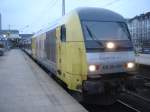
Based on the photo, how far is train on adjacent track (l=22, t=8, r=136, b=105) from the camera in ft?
33.7

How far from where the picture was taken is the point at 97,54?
10.4m

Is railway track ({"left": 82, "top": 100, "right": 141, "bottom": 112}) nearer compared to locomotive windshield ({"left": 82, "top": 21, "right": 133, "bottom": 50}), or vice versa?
locomotive windshield ({"left": 82, "top": 21, "right": 133, "bottom": 50})

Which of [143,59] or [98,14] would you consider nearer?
[98,14]

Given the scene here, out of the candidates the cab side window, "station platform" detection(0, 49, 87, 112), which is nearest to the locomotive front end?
"station platform" detection(0, 49, 87, 112)

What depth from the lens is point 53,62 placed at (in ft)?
49.3

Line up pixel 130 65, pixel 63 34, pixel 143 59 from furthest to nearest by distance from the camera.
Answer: pixel 143 59 → pixel 63 34 → pixel 130 65

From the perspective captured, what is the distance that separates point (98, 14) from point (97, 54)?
1.63 metres

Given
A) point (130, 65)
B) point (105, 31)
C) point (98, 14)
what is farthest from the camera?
point (98, 14)

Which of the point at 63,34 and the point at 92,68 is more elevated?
the point at 63,34

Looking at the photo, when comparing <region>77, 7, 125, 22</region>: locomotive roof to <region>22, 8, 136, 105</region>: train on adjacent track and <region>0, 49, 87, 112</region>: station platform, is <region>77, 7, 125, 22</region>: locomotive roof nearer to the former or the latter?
<region>22, 8, 136, 105</region>: train on adjacent track

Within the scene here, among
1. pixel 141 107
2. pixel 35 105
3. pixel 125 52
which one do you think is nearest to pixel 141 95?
pixel 141 107

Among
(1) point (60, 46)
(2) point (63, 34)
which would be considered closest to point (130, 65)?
(2) point (63, 34)

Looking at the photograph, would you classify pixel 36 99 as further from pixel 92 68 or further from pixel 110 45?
pixel 110 45

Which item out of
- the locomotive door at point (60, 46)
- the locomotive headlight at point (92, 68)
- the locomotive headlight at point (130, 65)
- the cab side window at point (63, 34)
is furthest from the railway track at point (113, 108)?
the cab side window at point (63, 34)
